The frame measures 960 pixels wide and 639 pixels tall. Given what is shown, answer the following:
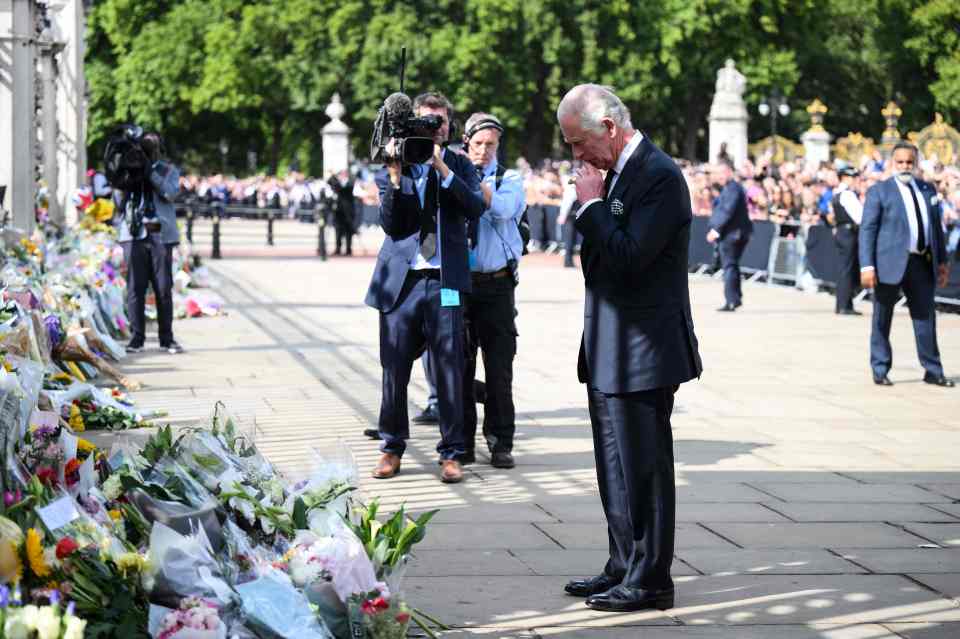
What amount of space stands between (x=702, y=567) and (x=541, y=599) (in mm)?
842

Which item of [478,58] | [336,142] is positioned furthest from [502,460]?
[478,58]

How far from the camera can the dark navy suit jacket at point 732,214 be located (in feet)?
70.5

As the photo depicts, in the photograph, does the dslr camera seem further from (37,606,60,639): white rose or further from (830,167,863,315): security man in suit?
(830,167,863,315): security man in suit

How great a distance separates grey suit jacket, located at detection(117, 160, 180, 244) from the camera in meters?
14.4

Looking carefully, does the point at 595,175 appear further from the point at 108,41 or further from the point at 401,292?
the point at 108,41

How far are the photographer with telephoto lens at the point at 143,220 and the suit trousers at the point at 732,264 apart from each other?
7695mm

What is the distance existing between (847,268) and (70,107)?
10.0 m

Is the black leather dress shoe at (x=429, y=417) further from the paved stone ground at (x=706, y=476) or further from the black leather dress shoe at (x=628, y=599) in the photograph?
the black leather dress shoe at (x=628, y=599)

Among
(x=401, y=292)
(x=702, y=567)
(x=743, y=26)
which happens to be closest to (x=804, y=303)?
(x=401, y=292)

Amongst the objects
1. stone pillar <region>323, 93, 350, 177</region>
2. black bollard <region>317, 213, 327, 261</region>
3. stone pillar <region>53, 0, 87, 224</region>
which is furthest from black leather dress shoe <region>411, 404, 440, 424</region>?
stone pillar <region>323, 93, 350, 177</region>

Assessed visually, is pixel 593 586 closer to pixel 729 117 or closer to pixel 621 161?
pixel 621 161

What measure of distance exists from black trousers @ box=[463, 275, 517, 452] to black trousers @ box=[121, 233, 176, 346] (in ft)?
18.6

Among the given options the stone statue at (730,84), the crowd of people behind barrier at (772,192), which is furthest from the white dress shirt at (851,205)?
the stone statue at (730,84)

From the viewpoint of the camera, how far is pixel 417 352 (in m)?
8.68
